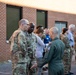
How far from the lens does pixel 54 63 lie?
5.98 metres

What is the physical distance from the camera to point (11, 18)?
53.2 ft

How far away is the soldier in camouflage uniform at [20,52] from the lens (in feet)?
22.2

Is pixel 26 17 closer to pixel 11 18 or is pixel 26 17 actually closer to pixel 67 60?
pixel 11 18

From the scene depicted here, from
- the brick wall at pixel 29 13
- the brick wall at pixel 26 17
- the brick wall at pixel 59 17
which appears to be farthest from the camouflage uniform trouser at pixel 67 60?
the brick wall at pixel 59 17

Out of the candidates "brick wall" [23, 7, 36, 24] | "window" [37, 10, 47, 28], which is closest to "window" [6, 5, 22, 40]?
"brick wall" [23, 7, 36, 24]

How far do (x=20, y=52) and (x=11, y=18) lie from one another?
960cm

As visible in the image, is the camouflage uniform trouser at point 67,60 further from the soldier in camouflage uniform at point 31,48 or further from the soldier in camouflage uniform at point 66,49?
the soldier in camouflage uniform at point 31,48

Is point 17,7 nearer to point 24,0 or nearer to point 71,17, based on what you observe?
point 24,0

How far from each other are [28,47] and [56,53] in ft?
3.72

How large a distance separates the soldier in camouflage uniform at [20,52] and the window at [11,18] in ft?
29.9

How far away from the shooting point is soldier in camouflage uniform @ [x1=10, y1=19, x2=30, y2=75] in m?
6.77

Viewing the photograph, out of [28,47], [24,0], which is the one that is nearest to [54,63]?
[28,47]

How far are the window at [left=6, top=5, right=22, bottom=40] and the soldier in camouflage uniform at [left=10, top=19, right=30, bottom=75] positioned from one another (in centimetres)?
911

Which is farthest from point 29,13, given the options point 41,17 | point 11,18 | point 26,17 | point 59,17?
point 59,17
